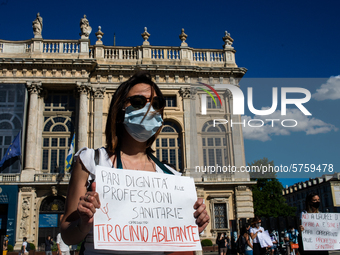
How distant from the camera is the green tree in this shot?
43.1 metres

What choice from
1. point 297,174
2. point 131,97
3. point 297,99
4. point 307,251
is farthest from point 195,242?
point 297,174

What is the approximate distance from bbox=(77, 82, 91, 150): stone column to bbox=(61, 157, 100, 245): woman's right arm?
71.9 feet

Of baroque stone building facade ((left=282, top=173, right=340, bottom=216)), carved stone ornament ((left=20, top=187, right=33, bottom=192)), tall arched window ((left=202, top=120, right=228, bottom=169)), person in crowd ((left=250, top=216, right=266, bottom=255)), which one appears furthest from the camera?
baroque stone building facade ((left=282, top=173, right=340, bottom=216))

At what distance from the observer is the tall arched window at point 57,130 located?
79.3 feet

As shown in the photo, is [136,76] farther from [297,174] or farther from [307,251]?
[297,174]

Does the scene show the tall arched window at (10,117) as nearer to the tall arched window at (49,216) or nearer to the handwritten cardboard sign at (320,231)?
the tall arched window at (49,216)

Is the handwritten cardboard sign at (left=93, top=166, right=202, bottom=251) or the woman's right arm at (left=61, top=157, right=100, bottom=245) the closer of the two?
the woman's right arm at (left=61, top=157, right=100, bottom=245)

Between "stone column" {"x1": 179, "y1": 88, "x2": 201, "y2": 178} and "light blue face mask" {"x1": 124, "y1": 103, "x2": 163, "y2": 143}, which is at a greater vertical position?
"stone column" {"x1": 179, "y1": 88, "x2": 201, "y2": 178}

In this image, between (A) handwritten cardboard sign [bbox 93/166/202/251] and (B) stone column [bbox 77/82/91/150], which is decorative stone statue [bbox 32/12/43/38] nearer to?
(B) stone column [bbox 77/82/91/150]

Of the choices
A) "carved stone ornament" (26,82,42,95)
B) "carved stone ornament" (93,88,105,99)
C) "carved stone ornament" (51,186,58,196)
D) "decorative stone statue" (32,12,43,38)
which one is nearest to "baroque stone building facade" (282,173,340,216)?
"carved stone ornament" (93,88,105,99)

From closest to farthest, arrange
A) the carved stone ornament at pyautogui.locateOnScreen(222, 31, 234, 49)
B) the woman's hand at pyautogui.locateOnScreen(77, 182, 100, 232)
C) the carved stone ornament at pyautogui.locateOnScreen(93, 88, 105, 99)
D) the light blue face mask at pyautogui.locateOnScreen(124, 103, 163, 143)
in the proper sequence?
1. the woman's hand at pyautogui.locateOnScreen(77, 182, 100, 232)
2. the light blue face mask at pyautogui.locateOnScreen(124, 103, 163, 143)
3. the carved stone ornament at pyautogui.locateOnScreen(93, 88, 105, 99)
4. the carved stone ornament at pyautogui.locateOnScreen(222, 31, 234, 49)

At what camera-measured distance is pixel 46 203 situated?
2338 cm

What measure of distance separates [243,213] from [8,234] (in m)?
15.5

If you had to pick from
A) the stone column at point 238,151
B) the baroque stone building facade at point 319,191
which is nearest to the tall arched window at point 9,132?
the stone column at point 238,151
